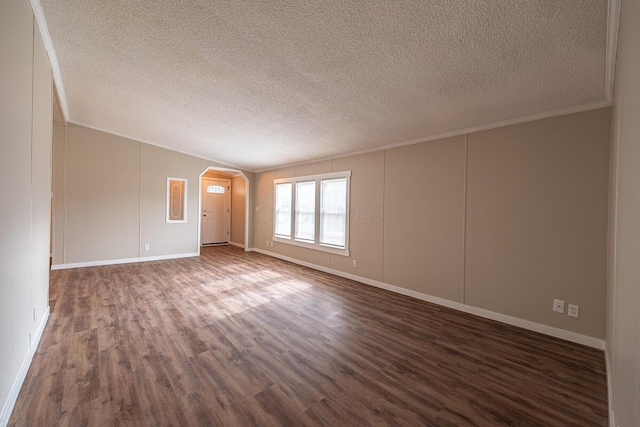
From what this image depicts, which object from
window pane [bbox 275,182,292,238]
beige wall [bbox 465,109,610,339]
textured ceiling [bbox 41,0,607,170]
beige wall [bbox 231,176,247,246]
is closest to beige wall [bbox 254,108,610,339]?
beige wall [bbox 465,109,610,339]

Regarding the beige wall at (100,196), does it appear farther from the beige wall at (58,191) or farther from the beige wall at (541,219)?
the beige wall at (541,219)

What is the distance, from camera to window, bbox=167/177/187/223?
6.42 meters

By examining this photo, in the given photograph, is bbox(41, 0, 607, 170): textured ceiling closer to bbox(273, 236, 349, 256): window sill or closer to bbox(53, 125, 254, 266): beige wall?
bbox(53, 125, 254, 266): beige wall

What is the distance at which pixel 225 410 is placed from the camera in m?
1.67

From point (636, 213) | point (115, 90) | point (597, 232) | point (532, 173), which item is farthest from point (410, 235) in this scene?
point (115, 90)

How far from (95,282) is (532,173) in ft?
21.3

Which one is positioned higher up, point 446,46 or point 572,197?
point 446,46

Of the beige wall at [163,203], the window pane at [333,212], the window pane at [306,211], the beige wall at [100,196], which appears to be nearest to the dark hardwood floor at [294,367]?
the window pane at [333,212]

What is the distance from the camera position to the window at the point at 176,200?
21.1ft

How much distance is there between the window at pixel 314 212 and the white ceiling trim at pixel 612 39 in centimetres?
340

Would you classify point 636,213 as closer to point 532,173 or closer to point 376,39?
point 376,39

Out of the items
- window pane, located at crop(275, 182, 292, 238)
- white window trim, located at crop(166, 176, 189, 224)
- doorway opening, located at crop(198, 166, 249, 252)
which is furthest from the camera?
doorway opening, located at crop(198, 166, 249, 252)

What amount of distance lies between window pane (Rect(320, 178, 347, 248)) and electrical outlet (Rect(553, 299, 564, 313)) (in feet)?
10.2

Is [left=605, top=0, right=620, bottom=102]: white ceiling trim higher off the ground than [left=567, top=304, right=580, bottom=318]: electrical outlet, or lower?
higher
